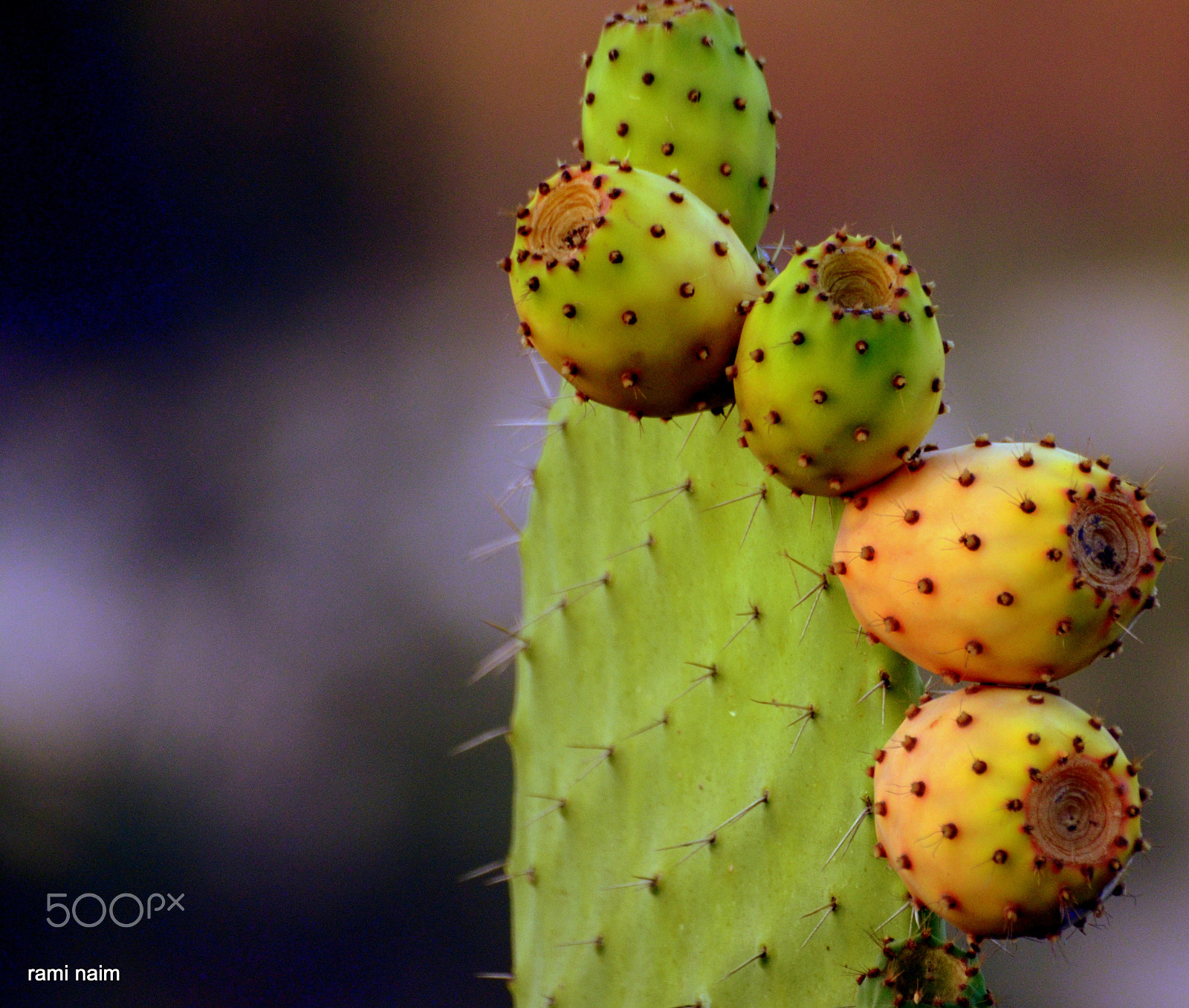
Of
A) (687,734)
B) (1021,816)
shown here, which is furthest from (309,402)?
(1021,816)

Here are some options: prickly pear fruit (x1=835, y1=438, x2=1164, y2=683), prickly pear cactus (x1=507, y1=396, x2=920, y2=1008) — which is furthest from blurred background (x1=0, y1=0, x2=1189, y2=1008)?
prickly pear fruit (x1=835, y1=438, x2=1164, y2=683)

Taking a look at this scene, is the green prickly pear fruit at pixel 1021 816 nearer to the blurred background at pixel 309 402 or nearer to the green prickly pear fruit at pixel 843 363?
the green prickly pear fruit at pixel 843 363

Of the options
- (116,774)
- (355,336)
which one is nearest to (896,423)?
(355,336)

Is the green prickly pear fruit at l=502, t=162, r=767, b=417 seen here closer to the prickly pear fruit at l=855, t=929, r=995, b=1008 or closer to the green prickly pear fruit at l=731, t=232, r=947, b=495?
the green prickly pear fruit at l=731, t=232, r=947, b=495

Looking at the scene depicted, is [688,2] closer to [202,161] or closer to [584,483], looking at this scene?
[584,483]

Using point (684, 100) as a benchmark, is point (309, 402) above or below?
above

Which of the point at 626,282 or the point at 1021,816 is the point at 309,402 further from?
the point at 1021,816
